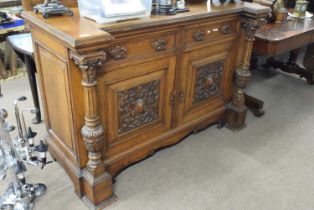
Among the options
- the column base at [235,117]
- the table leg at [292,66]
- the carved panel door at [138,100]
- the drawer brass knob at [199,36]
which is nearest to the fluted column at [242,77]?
the column base at [235,117]

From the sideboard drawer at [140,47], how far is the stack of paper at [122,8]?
4.9 inches

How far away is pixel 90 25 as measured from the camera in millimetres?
1345

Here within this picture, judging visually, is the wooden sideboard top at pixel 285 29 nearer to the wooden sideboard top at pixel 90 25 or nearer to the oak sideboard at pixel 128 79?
the oak sideboard at pixel 128 79

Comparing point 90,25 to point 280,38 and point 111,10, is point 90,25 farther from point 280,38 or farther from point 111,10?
point 280,38

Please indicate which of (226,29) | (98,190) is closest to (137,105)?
(98,190)

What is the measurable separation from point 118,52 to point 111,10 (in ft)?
0.65

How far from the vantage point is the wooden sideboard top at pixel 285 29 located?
2.26 metres

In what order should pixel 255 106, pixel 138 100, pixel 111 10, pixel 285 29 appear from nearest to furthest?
pixel 111 10 < pixel 138 100 < pixel 285 29 < pixel 255 106

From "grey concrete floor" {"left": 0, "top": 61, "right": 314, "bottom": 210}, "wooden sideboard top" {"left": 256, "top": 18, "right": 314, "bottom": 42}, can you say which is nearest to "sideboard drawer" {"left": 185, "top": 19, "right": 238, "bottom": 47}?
"wooden sideboard top" {"left": 256, "top": 18, "right": 314, "bottom": 42}

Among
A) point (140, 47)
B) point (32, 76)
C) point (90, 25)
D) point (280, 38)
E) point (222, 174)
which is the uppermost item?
point (90, 25)

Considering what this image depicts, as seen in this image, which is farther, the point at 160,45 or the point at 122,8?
the point at 160,45

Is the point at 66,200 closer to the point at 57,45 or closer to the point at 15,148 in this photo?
the point at 15,148

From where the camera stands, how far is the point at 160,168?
76.9 inches

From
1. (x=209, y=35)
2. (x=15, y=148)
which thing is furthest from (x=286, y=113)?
(x=15, y=148)
